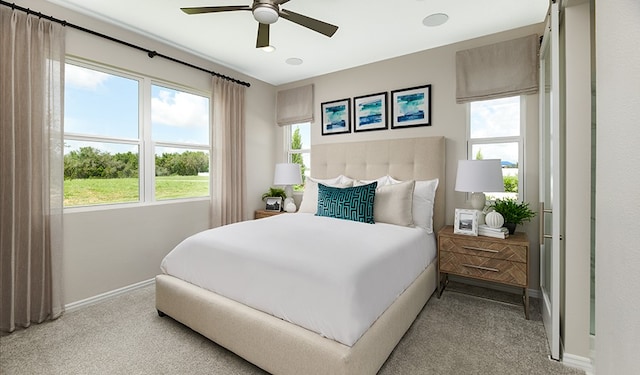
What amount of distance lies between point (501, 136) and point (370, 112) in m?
1.55

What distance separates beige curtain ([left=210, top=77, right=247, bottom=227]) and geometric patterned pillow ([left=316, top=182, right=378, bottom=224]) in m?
1.44

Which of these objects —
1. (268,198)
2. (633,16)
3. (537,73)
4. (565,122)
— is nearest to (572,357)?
(565,122)

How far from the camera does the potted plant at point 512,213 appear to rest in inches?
102

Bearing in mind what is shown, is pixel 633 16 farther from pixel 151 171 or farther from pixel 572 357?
pixel 151 171

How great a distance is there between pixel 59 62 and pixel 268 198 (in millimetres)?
2710

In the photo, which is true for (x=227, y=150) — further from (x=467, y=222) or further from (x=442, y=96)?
(x=467, y=222)

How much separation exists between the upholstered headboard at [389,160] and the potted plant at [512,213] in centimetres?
62

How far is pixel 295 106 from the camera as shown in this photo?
14.6 ft

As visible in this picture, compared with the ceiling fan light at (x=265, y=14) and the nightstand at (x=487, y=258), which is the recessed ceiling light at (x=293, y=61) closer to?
the ceiling fan light at (x=265, y=14)

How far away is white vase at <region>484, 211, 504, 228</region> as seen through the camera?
255 cm

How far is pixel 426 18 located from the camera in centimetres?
267

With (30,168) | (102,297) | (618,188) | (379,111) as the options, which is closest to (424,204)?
(379,111)

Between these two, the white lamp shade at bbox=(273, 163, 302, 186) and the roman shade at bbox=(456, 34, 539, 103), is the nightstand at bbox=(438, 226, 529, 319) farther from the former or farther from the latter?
the white lamp shade at bbox=(273, 163, 302, 186)

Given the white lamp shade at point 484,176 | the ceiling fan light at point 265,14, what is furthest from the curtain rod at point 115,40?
the white lamp shade at point 484,176
